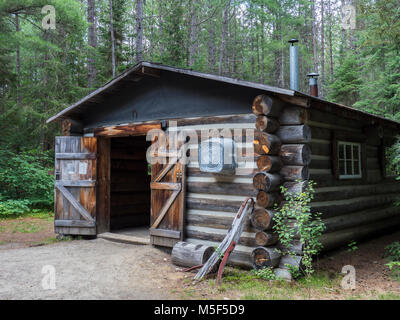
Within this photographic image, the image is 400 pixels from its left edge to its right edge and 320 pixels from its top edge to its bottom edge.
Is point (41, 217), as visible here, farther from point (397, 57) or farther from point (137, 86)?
point (397, 57)

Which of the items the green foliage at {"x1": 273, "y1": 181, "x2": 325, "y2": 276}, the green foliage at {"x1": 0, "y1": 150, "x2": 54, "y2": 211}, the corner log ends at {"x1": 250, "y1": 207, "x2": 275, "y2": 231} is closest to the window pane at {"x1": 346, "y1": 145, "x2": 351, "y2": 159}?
the green foliage at {"x1": 273, "y1": 181, "x2": 325, "y2": 276}

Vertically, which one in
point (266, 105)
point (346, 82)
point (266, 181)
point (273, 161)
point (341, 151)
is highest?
point (346, 82)

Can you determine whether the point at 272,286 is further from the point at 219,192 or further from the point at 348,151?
the point at 348,151

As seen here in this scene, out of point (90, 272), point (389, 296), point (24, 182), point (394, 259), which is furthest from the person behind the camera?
point (24, 182)

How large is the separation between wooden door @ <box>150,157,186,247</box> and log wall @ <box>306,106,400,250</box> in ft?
8.22

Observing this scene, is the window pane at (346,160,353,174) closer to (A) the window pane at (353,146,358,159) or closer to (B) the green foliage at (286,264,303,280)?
(A) the window pane at (353,146,358,159)

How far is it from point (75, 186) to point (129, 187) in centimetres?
185

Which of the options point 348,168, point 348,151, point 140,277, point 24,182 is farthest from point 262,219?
point 24,182

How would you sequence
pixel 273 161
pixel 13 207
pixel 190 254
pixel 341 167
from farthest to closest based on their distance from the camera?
1. pixel 13 207
2. pixel 341 167
3. pixel 190 254
4. pixel 273 161

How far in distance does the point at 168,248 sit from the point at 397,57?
791 centimetres

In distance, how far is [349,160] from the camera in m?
7.76
